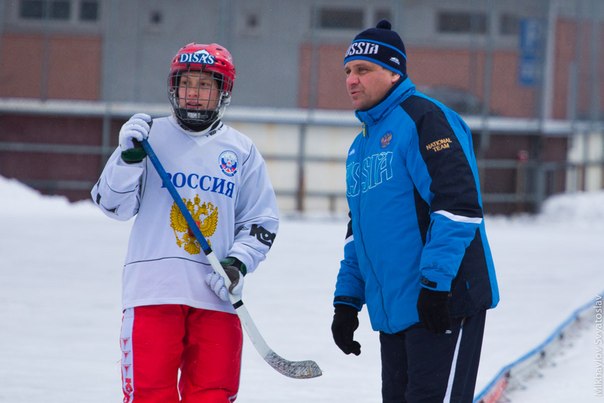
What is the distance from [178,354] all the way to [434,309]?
80 centimetres

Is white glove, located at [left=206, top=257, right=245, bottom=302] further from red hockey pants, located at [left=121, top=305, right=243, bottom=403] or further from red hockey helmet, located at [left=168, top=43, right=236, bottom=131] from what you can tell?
red hockey helmet, located at [left=168, top=43, right=236, bottom=131]

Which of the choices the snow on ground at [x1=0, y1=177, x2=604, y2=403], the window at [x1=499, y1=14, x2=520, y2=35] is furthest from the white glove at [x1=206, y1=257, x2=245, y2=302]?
the window at [x1=499, y1=14, x2=520, y2=35]

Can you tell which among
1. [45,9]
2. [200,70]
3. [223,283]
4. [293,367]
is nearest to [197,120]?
[200,70]

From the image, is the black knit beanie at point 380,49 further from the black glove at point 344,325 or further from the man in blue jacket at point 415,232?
the black glove at point 344,325

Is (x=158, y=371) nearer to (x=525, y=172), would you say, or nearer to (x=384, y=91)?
(x=384, y=91)

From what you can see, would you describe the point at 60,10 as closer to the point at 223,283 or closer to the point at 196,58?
the point at 196,58

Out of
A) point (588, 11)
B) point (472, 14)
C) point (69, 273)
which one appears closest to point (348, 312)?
point (69, 273)

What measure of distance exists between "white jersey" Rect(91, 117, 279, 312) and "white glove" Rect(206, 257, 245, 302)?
41 mm

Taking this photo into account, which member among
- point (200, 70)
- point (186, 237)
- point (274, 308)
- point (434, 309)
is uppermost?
point (200, 70)

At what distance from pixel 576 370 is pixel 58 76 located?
858cm

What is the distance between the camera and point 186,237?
3.08 m

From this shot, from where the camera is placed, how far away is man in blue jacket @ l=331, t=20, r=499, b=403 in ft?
8.96

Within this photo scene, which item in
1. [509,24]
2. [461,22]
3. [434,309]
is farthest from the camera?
[509,24]

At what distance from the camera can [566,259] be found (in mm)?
9039
